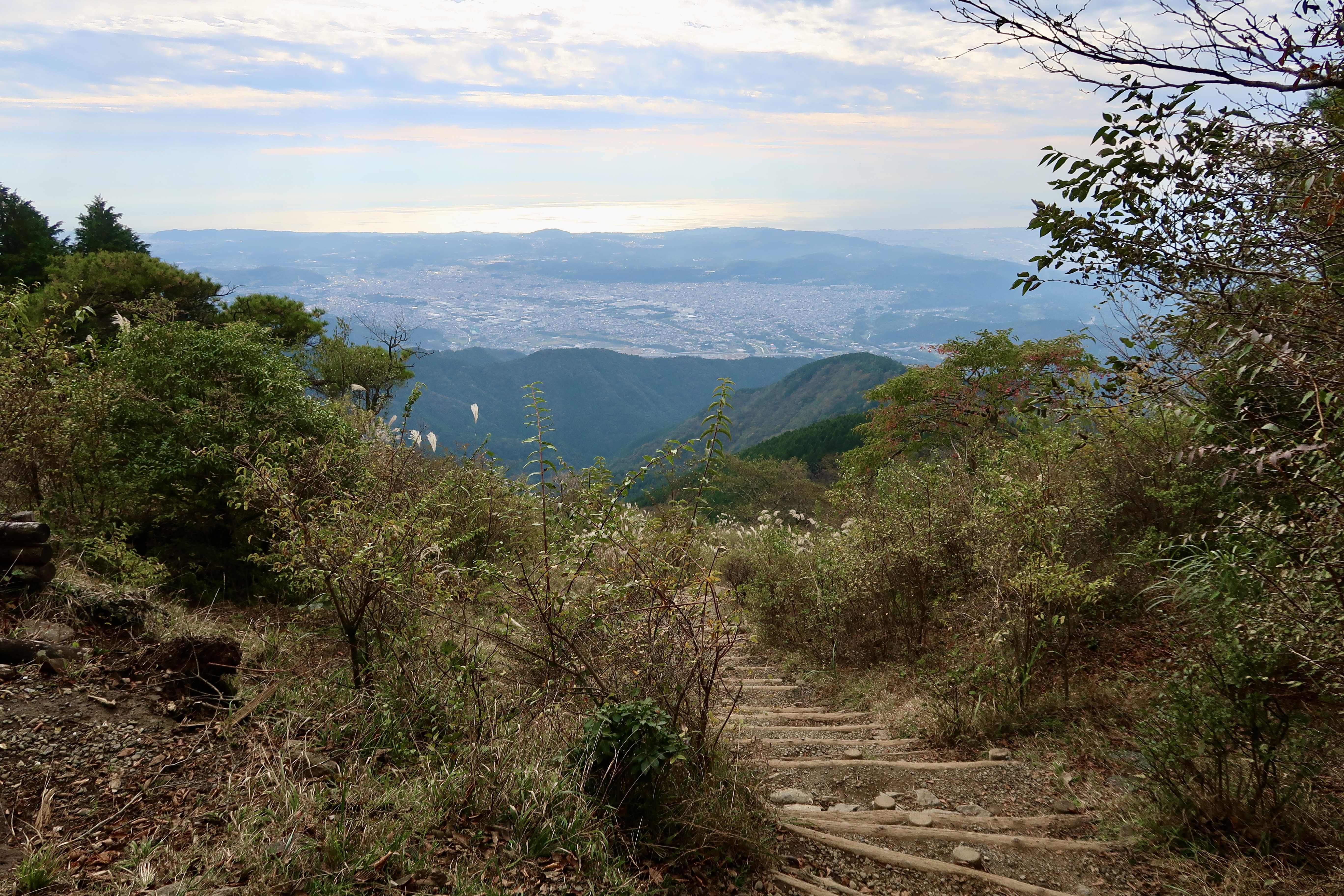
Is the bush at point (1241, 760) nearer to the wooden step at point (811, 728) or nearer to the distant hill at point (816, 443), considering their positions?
the wooden step at point (811, 728)

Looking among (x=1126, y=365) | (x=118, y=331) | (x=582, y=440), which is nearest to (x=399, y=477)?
(x=118, y=331)

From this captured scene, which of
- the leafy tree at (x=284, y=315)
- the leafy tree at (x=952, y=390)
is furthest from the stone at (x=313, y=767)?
the leafy tree at (x=284, y=315)

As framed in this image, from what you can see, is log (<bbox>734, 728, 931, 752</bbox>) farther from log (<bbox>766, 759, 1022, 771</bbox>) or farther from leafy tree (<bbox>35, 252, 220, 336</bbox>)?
leafy tree (<bbox>35, 252, 220, 336</bbox>)

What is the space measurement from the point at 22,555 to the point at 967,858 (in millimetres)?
5449

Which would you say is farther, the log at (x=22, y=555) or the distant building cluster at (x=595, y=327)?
the distant building cluster at (x=595, y=327)

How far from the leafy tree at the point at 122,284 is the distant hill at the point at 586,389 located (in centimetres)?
6827

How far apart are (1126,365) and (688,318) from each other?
19686 centimetres

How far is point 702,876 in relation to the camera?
2967 mm

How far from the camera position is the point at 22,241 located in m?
22.7

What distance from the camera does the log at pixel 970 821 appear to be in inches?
139

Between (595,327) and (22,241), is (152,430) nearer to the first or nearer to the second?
(22,241)

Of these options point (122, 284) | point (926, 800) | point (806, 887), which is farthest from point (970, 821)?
point (122, 284)

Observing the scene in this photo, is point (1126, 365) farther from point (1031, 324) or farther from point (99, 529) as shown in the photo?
point (1031, 324)

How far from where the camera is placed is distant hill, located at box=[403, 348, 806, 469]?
327 feet
